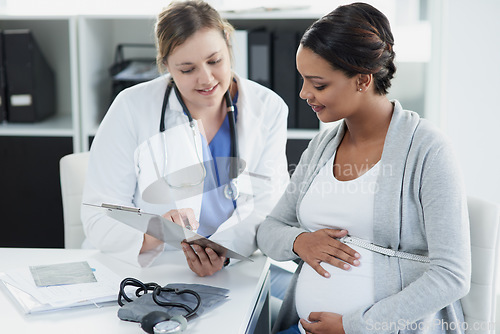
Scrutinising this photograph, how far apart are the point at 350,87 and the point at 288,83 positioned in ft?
3.34

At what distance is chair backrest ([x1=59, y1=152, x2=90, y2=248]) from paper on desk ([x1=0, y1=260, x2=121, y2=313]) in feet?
1.50

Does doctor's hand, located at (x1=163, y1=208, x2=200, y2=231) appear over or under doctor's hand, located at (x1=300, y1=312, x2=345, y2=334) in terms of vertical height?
over

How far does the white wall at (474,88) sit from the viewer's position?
2.34 meters

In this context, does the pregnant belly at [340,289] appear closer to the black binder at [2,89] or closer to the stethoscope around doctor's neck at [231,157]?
the stethoscope around doctor's neck at [231,157]

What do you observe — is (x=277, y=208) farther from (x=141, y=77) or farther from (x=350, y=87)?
(x=141, y=77)

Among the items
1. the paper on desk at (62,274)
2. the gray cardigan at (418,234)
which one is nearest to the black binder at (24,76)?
the paper on desk at (62,274)

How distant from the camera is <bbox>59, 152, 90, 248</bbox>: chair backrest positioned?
1.77m

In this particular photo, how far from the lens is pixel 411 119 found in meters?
1.24

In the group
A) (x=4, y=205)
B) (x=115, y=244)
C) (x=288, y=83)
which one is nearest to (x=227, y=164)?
(x=115, y=244)

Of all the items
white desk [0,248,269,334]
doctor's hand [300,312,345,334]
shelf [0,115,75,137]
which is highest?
shelf [0,115,75,137]

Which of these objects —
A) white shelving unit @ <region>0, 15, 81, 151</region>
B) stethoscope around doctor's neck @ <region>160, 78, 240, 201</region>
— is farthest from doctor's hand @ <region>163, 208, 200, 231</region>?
white shelving unit @ <region>0, 15, 81, 151</region>

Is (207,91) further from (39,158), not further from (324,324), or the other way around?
(39,158)

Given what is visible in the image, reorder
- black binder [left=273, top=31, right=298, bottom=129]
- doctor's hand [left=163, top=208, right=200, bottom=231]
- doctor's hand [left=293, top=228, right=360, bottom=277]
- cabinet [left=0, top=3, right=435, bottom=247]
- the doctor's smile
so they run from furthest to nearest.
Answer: cabinet [left=0, top=3, right=435, bottom=247]
black binder [left=273, top=31, right=298, bottom=129]
the doctor's smile
doctor's hand [left=163, top=208, right=200, bottom=231]
doctor's hand [left=293, top=228, right=360, bottom=277]

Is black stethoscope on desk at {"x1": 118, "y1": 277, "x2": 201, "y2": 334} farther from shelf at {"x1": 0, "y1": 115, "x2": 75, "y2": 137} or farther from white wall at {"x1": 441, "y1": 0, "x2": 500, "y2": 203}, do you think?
white wall at {"x1": 441, "y1": 0, "x2": 500, "y2": 203}
